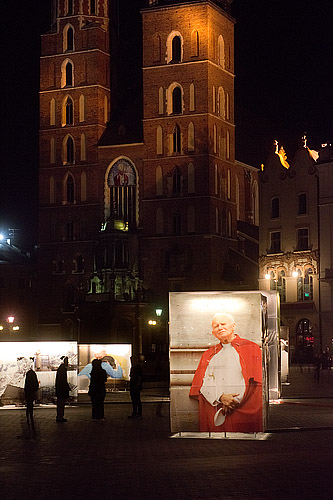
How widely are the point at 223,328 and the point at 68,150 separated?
70523 mm

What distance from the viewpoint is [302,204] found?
2886 inches

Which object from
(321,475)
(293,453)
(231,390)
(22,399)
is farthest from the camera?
(22,399)

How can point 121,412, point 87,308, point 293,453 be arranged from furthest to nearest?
point 87,308 < point 121,412 < point 293,453

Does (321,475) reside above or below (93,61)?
below

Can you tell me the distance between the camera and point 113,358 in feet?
133

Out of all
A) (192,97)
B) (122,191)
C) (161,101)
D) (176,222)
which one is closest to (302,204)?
(176,222)

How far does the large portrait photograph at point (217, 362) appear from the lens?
72.9ft

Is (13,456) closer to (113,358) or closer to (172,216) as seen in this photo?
(113,358)

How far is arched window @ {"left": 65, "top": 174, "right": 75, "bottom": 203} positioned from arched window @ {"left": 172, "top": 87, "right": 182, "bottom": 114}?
10.2m

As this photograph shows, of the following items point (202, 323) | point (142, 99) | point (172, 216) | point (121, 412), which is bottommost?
point (121, 412)

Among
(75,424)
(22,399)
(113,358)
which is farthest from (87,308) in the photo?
(75,424)

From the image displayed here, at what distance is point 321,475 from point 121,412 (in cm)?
1545

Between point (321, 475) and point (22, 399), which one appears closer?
point (321, 475)

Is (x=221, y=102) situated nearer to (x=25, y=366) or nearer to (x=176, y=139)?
(x=176, y=139)
